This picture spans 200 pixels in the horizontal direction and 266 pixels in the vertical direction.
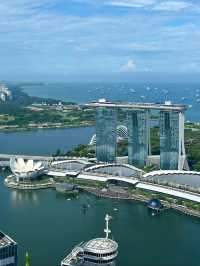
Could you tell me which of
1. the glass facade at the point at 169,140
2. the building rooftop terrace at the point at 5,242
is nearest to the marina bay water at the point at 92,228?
the building rooftop terrace at the point at 5,242

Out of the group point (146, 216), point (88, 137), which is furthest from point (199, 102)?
point (146, 216)

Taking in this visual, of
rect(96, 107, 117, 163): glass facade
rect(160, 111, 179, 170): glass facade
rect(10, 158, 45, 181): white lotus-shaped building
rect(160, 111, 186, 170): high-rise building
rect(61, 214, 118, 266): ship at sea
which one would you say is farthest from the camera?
rect(96, 107, 117, 163): glass facade

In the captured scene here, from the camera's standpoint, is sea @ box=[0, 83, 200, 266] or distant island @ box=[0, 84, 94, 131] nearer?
sea @ box=[0, 83, 200, 266]

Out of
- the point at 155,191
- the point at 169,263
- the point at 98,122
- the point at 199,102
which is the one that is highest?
the point at 199,102

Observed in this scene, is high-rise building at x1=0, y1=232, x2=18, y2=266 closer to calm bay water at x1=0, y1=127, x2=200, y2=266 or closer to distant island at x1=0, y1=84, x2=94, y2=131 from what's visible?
calm bay water at x1=0, y1=127, x2=200, y2=266

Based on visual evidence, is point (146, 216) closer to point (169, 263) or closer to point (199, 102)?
point (169, 263)

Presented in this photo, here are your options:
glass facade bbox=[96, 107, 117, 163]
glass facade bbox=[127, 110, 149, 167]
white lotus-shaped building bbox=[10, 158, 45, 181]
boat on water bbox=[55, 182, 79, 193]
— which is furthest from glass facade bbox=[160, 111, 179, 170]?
white lotus-shaped building bbox=[10, 158, 45, 181]

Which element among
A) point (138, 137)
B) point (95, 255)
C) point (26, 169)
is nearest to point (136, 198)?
point (138, 137)
